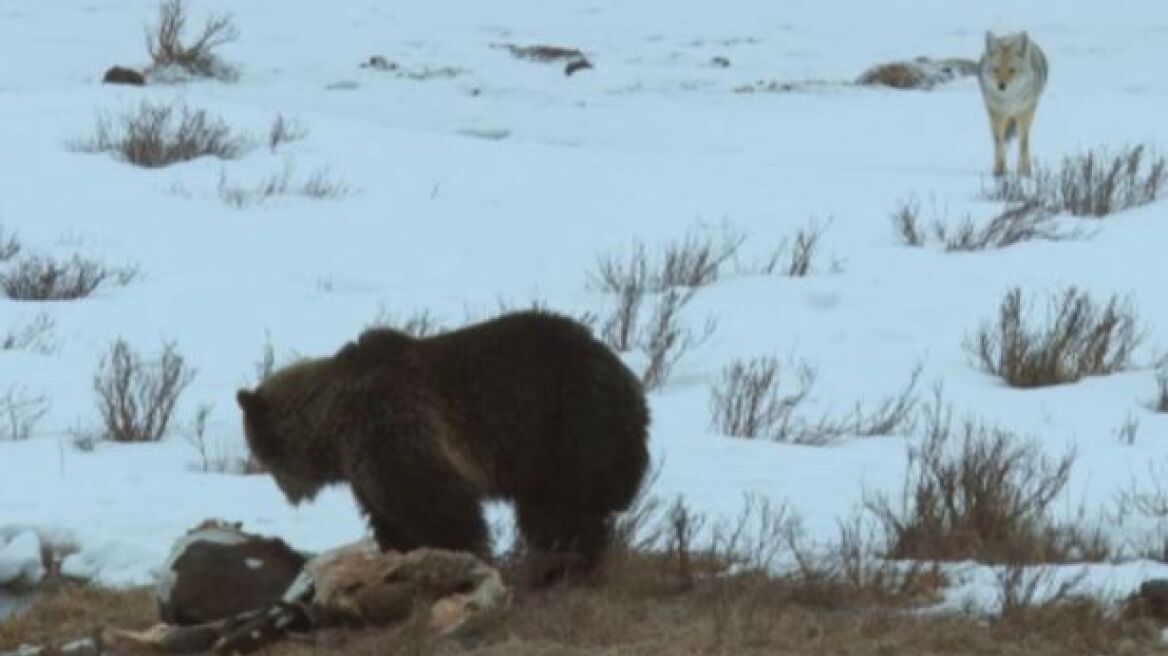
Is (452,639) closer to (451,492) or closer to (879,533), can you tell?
(451,492)

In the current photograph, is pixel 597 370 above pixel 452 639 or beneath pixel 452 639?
above

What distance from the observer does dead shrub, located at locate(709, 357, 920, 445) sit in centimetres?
856

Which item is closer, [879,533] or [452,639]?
[452,639]

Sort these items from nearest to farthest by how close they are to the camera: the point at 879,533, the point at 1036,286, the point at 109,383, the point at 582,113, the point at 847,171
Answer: the point at 879,533
the point at 109,383
the point at 1036,286
the point at 847,171
the point at 582,113

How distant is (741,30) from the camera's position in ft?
92.9

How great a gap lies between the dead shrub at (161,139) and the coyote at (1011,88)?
6080 millimetres

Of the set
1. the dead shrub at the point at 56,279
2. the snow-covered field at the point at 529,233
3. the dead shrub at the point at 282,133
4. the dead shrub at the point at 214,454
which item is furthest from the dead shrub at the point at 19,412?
the dead shrub at the point at 282,133

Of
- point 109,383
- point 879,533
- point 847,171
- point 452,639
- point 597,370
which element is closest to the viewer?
point 452,639

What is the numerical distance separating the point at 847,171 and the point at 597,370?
10.8m

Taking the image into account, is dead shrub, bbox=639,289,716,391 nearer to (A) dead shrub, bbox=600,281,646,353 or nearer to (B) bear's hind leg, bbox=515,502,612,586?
(A) dead shrub, bbox=600,281,646,353

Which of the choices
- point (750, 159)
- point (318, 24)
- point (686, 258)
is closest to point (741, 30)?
point (318, 24)

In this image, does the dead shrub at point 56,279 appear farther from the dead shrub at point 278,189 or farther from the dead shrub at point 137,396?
the dead shrub at point 278,189

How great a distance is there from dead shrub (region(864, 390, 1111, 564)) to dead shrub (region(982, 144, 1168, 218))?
729 centimetres

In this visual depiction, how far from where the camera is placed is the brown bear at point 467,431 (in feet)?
17.7
